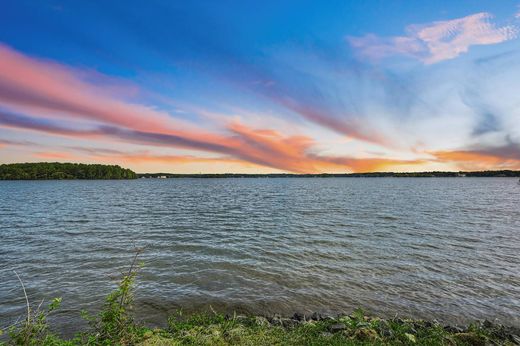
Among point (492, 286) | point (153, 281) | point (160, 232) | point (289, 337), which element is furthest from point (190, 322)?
point (160, 232)

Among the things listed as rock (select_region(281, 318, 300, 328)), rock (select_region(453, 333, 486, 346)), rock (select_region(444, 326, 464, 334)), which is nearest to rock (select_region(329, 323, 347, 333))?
rock (select_region(281, 318, 300, 328))

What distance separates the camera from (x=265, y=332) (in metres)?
9.08

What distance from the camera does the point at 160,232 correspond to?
2742 cm

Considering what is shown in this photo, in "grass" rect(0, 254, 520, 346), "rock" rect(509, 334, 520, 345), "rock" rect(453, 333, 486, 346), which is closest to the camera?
"grass" rect(0, 254, 520, 346)

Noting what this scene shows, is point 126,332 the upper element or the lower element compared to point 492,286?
upper

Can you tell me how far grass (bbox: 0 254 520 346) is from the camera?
25.7ft

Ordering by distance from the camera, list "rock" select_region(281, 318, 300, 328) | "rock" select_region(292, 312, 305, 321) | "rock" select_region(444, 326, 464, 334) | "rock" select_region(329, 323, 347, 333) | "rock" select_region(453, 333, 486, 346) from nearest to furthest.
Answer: "rock" select_region(453, 333, 486, 346)
"rock" select_region(329, 323, 347, 333)
"rock" select_region(444, 326, 464, 334)
"rock" select_region(281, 318, 300, 328)
"rock" select_region(292, 312, 305, 321)

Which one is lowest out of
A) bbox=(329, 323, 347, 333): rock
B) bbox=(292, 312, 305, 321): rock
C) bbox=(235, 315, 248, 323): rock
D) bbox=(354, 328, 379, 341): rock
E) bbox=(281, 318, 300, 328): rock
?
bbox=(292, 312, 305, 321): rock

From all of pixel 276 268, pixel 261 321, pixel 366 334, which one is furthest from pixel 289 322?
pixel 276 268

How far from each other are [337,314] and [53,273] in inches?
601

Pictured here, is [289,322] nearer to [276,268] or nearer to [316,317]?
[316,317]

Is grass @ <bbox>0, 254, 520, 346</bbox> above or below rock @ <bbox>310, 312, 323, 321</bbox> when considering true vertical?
above

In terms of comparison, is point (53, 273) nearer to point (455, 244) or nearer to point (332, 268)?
point (332, 268)

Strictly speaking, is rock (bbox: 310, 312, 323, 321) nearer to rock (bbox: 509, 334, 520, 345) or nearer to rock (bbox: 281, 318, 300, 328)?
rock (bbox: 281, 318, 300, 328)
